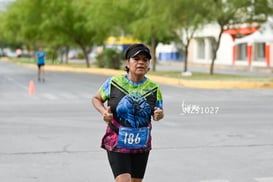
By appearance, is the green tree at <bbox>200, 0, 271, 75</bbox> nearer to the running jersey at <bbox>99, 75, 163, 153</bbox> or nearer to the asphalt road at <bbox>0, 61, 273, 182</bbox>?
the asphalt road at <bbox>0, 61, 273, 182</bbox>

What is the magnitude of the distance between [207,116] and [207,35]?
47231 millimetres

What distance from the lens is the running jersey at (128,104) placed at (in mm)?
4621

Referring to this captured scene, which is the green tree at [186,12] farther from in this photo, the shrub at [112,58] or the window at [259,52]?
the window at [259,52]

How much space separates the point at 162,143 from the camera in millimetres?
9953

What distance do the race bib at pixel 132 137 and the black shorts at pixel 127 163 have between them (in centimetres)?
9

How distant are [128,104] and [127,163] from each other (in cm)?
47

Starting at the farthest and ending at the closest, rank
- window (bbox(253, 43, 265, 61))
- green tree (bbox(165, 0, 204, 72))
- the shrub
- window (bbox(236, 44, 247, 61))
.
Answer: window (bbox(236, 44, 247, 61)), window (bbox(253, 43, 265, 61)), the shrub, green tree (bbox(165, 0, 204, 72))

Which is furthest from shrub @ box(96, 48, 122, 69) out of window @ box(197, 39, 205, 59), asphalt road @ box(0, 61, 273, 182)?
asphalt road @ box(0, 61, 273, 182)

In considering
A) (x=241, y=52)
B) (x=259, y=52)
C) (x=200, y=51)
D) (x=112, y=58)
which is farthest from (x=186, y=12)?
(x=200, y=51)

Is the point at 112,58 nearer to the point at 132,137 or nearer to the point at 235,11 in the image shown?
the point at 235,11

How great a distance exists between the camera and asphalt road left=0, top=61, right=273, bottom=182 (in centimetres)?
753

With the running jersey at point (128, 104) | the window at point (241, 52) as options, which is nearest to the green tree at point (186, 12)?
the window at point (241, 52)

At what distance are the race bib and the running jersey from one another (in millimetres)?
25

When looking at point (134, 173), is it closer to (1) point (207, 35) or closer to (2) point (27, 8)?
(2) point (27, 8)
